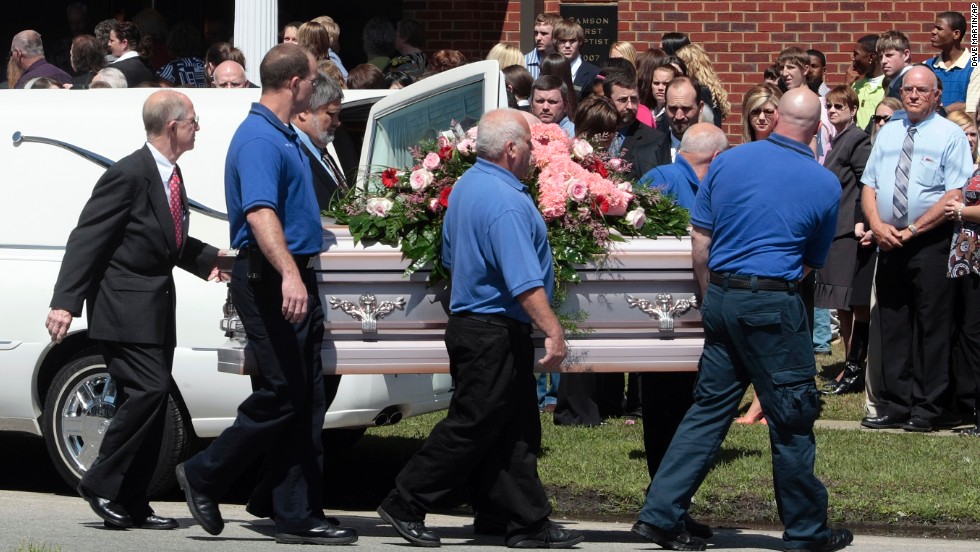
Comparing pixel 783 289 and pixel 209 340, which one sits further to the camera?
pixel 209 340

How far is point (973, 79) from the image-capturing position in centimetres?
1349

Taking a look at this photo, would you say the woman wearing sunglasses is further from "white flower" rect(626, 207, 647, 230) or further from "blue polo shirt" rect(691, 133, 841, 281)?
"blue polo shirt" rect(691, 133, 841, 281)

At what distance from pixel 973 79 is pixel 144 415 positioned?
856cm

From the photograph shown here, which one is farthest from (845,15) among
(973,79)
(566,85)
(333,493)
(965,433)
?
(333,493)

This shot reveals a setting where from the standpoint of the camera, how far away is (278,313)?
6984 mm

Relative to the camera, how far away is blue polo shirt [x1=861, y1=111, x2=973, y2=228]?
10.0 metres

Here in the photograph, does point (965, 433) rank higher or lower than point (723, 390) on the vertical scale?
lower

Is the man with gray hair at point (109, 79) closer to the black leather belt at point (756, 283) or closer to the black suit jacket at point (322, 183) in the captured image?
the black suit jacket at point (322, 183)

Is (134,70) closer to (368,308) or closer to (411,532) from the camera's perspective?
(368,308)

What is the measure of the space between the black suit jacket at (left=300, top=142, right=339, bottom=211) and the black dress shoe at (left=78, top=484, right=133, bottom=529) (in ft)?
6.10

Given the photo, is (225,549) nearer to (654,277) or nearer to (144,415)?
(144,415)

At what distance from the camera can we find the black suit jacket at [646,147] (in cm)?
1026

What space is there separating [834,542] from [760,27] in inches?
376

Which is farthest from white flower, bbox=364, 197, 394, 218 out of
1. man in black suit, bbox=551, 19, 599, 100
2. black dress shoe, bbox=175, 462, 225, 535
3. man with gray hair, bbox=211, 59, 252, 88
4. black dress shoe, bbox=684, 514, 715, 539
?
man in black suit, bbox=551, 19, 599, 100
